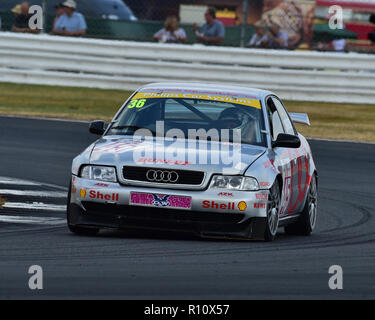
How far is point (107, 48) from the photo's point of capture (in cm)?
2292

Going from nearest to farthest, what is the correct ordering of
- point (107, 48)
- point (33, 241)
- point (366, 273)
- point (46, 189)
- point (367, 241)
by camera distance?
point (366, 273) < point (33, 241) < point (367, 241) < point (46, 189) < point (107, 48)

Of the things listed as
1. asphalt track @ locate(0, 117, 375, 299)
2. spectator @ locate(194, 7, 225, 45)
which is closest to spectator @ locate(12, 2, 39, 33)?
spectator @ locate(194, 7, 225, 45)

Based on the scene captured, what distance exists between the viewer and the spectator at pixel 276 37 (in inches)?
894

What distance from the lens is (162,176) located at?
900cm

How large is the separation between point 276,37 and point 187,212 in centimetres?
1433

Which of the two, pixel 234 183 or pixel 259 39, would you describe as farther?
pixel 259 39

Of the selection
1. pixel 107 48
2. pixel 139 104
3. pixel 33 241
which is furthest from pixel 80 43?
pixel 33 241

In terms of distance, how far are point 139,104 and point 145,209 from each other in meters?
1.57

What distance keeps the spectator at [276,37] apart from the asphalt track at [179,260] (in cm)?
1006

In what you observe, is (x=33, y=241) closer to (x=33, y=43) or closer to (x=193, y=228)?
(x=193, y=228)

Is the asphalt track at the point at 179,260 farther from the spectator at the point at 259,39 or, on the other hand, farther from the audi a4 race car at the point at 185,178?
the spectator at the point at 259,39

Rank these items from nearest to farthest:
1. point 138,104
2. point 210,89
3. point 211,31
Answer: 1. point 138,104
2. point 210,89
3. point 211,31

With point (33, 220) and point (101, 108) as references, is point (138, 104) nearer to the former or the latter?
point (33, 220)

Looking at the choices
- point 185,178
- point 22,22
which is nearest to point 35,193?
point 185,178
